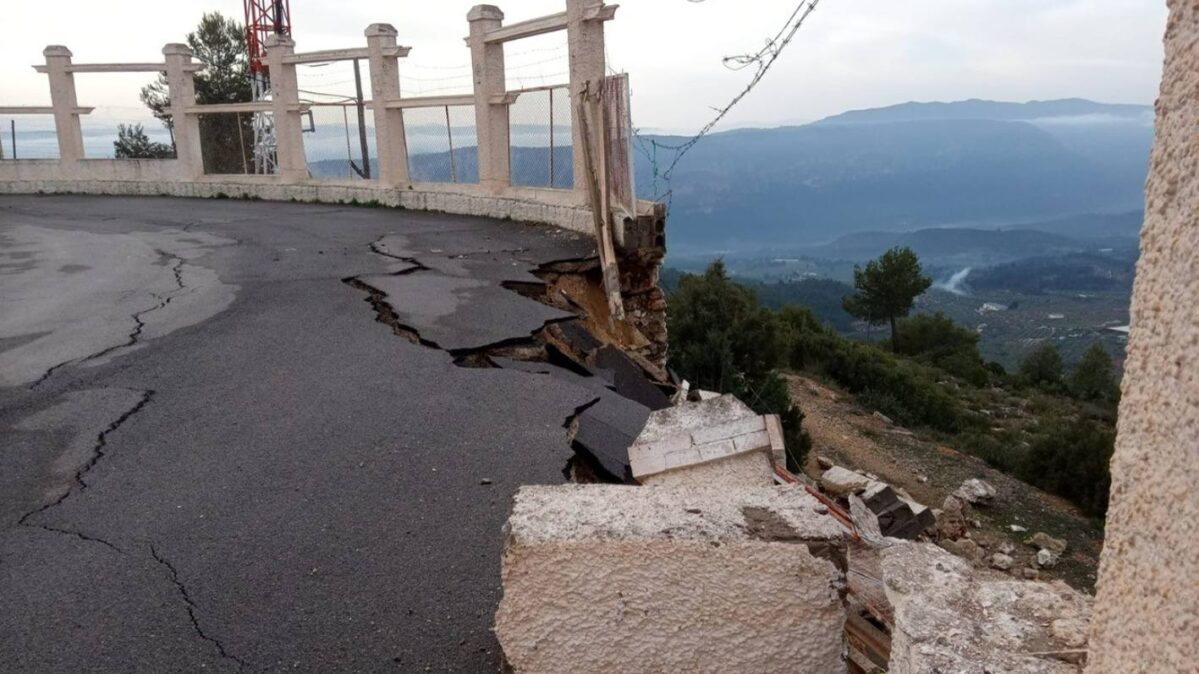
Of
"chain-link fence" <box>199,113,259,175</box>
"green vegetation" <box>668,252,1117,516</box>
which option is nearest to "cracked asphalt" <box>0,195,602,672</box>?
"green vegetation" <box>668,252,1117,516</box>

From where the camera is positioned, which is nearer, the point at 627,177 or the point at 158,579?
the point at 158,579

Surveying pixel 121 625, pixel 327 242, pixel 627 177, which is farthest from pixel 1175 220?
pixel 327 242

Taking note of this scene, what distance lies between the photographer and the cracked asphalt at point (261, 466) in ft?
10.5

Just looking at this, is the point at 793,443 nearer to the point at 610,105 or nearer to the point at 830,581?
the point at 610,105

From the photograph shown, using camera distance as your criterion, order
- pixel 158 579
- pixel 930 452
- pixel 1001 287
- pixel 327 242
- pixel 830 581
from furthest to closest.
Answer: pixel 1001 287 → pixel 930 452 → pixel 327 242 → pixel 158 579 → pixel 830 581

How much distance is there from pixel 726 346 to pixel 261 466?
1429cm

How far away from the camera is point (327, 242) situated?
38.9 feet

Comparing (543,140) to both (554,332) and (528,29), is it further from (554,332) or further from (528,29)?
(554,332)

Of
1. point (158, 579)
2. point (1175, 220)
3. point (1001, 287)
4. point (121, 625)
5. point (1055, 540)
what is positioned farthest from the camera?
point (1001, 287)

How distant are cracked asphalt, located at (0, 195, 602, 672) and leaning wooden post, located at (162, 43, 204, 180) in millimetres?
10412

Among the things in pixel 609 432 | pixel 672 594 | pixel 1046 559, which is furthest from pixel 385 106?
pixel 672 594

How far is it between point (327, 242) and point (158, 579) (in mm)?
8810

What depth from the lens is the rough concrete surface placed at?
4.03 feet

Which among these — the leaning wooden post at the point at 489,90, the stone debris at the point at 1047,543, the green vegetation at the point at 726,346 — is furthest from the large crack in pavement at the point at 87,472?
the stone debris at the point at 1047,543
